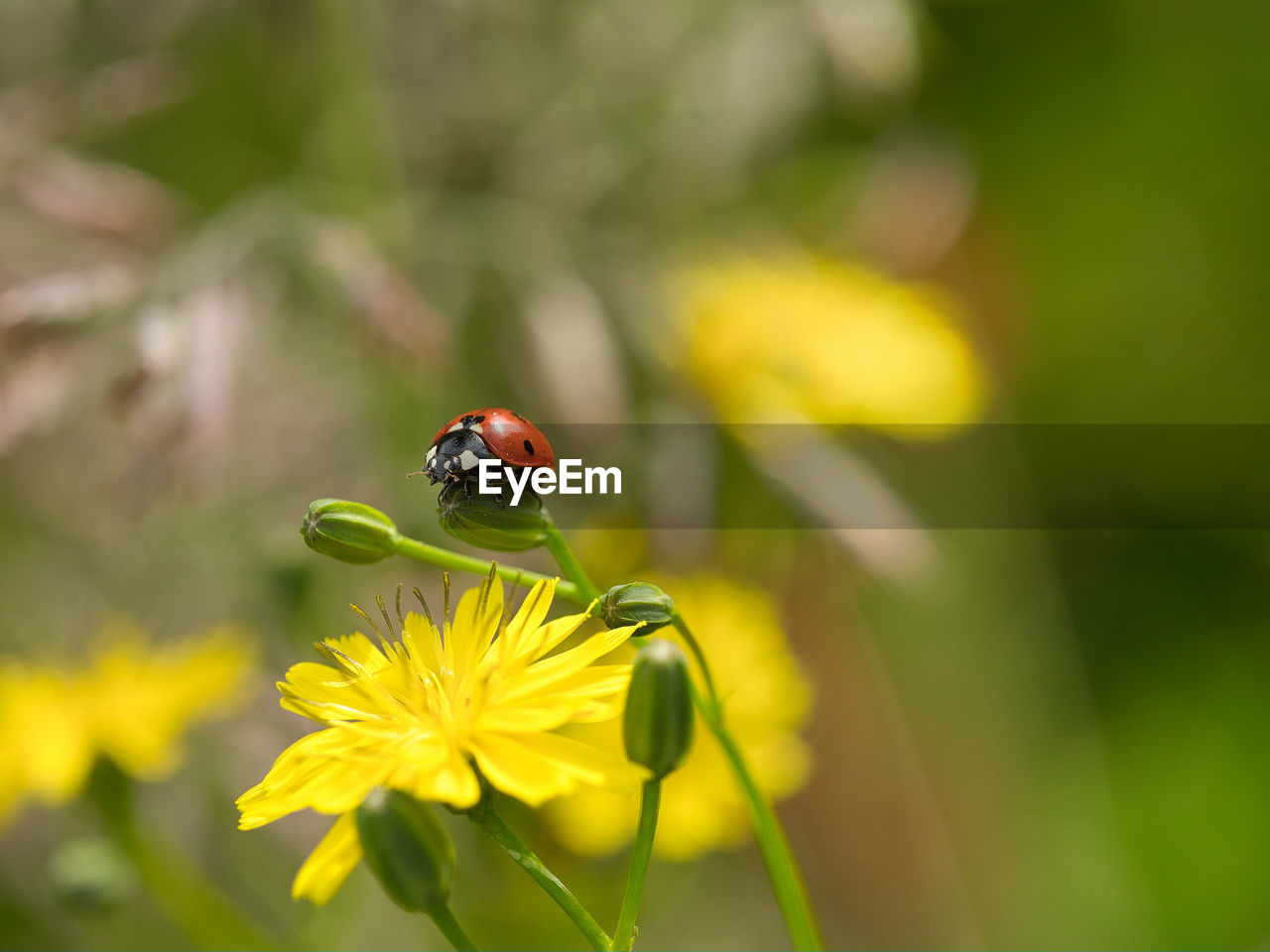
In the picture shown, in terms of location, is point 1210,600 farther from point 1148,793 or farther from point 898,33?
point 898,33

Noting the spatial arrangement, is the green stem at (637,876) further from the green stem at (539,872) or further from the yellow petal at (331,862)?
the yellow petal at (331,862)

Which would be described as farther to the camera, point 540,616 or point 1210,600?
point 1210,600

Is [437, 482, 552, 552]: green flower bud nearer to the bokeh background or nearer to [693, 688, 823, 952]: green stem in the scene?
[693, 688, 823, 952]: green stem

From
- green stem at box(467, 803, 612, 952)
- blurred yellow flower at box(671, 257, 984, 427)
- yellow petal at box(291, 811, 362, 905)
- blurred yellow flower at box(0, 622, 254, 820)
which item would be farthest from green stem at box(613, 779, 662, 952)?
blurred yellow flower at box(671, 257, 984, 427)

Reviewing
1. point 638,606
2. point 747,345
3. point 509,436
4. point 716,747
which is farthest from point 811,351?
point 638,606

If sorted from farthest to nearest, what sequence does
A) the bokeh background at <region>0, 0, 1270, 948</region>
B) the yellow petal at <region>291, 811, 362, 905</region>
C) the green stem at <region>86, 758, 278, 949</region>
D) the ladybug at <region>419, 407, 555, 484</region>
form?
1. the bokeh background at <region>0, 0, 1270, 948</region>
2. the green stem at <region>86, 758, 278, 949</region>
3. the ladybug at <region>419, 407, 555, 484</region>
4. the yellow petal at <region>291, 811, 362, 905</region>

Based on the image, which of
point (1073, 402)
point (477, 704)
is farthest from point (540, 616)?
point (1073, 402)

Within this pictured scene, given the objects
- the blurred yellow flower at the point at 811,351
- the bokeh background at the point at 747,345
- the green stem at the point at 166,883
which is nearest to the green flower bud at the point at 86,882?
the green stem at the point at 166,883

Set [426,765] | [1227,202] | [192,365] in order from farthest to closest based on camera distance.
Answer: [1227,202], [192,365], [426,765]
